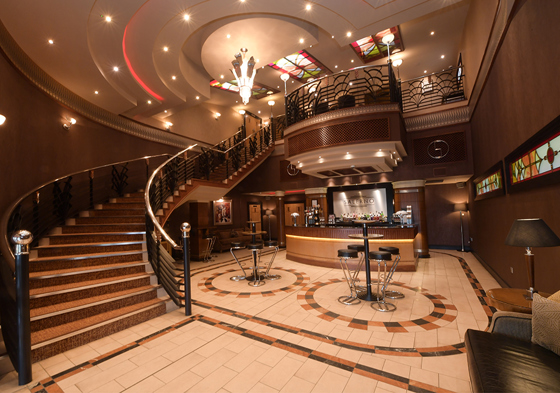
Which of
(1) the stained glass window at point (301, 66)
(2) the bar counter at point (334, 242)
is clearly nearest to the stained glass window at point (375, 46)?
(1) the stained glass window at point (301, 66)

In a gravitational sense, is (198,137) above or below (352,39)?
below

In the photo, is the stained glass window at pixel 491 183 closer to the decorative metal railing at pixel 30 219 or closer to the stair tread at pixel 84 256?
the stair tread at pixel 84 256

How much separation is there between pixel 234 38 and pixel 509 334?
24.9 feet

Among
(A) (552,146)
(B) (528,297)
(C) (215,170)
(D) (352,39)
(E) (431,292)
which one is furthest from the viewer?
(C) (215,170)

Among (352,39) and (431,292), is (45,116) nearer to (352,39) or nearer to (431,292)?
(352,39)

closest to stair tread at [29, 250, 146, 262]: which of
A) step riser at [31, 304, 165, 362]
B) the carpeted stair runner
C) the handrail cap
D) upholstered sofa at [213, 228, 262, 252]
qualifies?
the carpeted stair runner

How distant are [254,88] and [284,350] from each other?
34.7 feet

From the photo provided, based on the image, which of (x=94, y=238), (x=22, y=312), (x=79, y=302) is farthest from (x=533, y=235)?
(x=94, y=238)

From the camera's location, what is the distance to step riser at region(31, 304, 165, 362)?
8.69ft

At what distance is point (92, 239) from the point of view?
454cm

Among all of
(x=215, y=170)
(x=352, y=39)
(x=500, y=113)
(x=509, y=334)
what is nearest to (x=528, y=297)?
(x=509, y=334)

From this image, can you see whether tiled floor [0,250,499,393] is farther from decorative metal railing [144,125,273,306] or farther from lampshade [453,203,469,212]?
lampshade [453,203,469,212]

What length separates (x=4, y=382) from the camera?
229 centimetres

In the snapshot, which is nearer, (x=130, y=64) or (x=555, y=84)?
(x=555, y=84)
